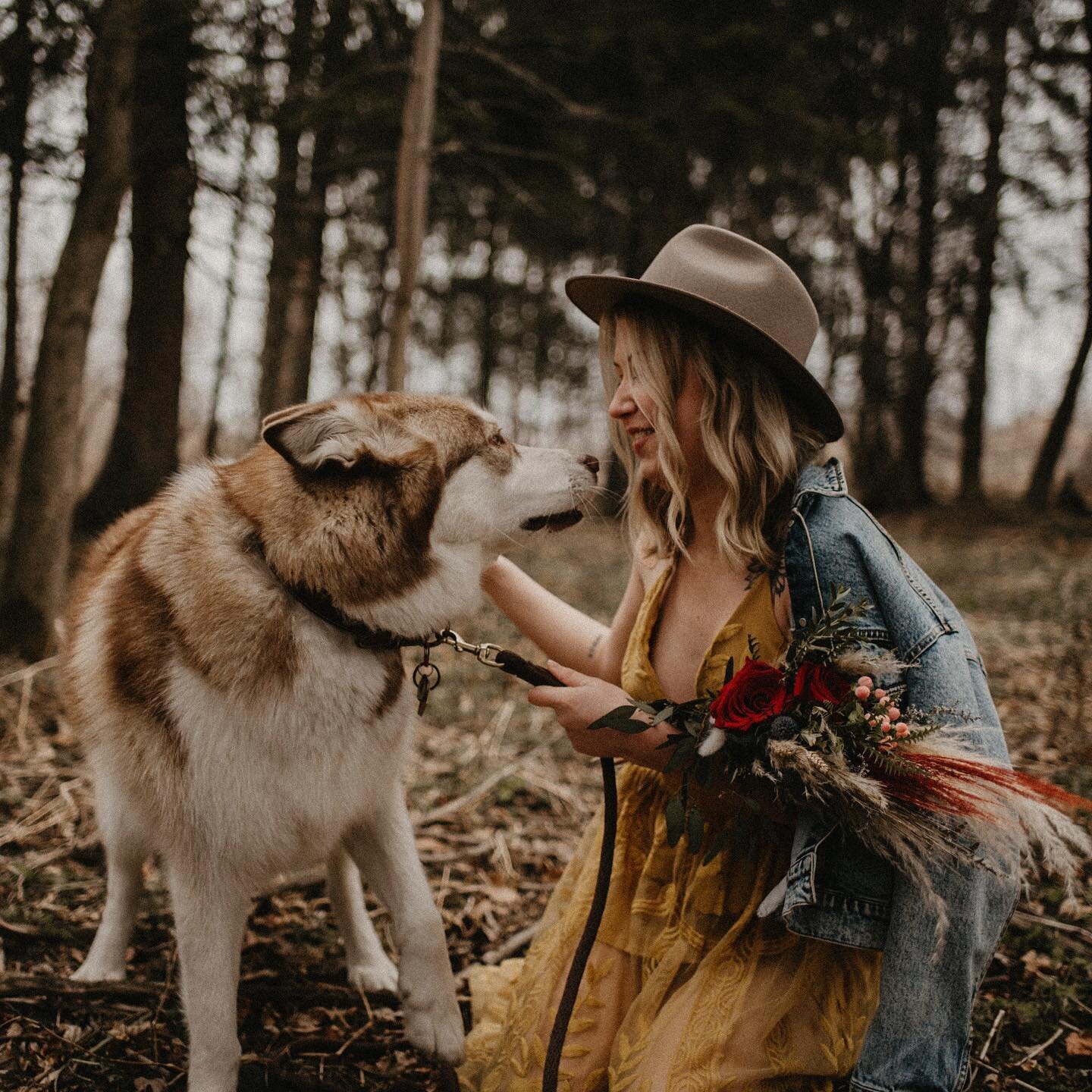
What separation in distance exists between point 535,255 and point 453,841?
14317 mm

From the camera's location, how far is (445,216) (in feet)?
35.1

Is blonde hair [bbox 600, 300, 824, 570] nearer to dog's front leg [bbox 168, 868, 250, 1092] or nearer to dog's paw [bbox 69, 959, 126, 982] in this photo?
dog's front leg [bbox 168, 868, 250, 1092]

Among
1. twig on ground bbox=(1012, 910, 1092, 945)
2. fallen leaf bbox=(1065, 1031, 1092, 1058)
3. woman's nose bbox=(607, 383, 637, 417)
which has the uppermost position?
woman's nose bbox=(607, 383, 637, 417)

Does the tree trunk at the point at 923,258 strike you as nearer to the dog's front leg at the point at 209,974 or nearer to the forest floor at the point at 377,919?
the forest floor at the point at 377,919

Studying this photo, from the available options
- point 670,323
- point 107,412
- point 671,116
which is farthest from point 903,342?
point 107,412

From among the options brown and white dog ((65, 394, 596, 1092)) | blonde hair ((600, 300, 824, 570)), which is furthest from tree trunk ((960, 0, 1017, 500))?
brown and white dog ((65, 394, 596, 1092))

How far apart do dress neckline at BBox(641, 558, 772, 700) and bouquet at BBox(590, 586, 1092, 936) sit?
29 cm

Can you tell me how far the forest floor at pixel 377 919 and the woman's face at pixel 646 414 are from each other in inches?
22.5

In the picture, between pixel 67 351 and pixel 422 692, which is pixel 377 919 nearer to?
pixel 422 692

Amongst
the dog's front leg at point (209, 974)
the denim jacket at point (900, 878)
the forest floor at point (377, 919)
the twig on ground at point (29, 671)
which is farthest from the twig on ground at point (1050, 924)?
the twig on ground at point (29, 671)

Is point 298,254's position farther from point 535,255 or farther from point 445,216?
point 535,255

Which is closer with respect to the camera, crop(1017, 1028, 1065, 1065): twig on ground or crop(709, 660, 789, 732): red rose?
crop(709, 660, 789, 732): red rose

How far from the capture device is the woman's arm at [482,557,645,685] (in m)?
2.65

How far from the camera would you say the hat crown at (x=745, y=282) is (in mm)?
2098
